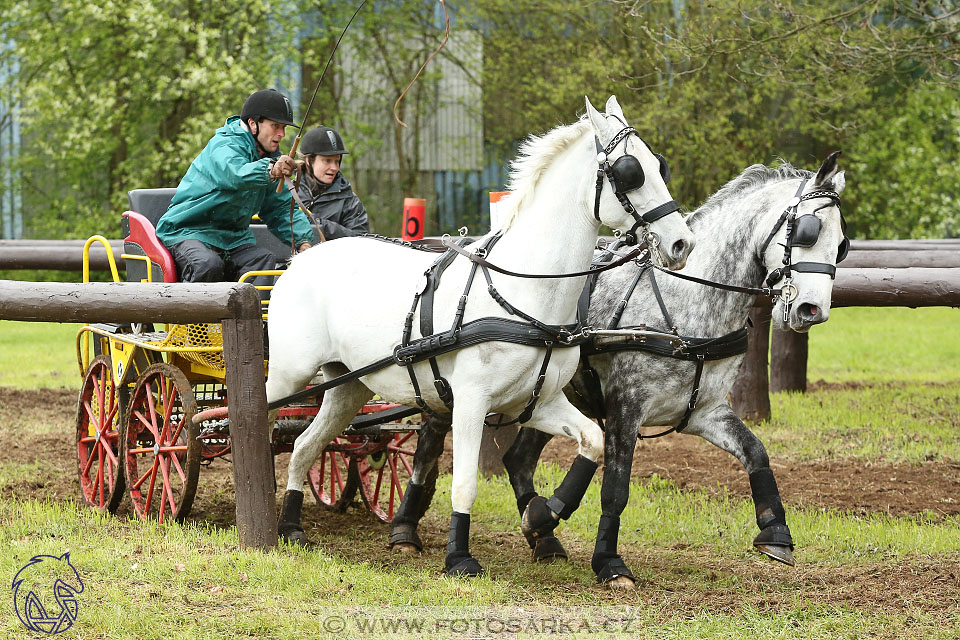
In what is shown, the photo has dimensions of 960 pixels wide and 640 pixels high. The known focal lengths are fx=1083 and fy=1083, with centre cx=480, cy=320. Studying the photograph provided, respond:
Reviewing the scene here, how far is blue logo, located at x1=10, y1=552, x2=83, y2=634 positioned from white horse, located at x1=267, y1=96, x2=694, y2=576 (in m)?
1.63

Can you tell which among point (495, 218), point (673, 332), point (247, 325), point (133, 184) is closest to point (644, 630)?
point (673, 332)

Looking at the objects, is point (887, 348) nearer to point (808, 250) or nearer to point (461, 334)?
point (808, 250)

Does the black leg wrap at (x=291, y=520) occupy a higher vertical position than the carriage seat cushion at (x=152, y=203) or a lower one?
lower

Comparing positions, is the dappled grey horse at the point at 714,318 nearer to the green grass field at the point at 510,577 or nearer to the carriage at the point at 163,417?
the green grass field at the point at 510,577

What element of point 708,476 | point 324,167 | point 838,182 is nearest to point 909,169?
point 708,476

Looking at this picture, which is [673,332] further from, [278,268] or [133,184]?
[133,184]

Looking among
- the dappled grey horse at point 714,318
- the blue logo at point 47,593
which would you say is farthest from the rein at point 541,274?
the blue logo at point 47,593

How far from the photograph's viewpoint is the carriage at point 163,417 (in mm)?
5770

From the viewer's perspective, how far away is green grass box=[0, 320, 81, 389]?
12258mm

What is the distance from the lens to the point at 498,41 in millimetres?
21859

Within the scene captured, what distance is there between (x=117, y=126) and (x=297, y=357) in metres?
17.5

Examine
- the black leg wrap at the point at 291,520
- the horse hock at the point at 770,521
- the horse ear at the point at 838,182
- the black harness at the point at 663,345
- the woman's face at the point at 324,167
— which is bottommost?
the black leg wrap at the point at 291,520

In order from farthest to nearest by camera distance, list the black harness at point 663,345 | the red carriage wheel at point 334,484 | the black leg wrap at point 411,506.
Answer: the red carriage wheel at point 334,484 → the black leg wrap at point 411,506 → the black harness at point 663,345

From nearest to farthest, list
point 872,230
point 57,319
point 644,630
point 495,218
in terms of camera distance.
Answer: point 644,630, point 495,218, point 57,319, point 872,230
